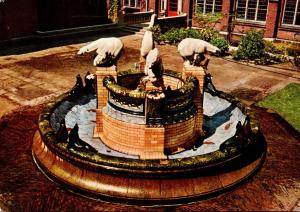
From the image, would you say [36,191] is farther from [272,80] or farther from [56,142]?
[272,80]

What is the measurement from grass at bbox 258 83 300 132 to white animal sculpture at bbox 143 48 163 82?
6.30 m

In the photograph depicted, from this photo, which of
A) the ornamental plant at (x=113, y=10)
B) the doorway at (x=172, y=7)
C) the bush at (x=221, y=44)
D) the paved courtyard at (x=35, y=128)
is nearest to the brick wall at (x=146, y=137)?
the paved courtyard at (x=35, y=128)

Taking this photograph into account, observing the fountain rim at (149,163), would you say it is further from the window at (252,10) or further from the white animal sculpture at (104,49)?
the window at (252,10)

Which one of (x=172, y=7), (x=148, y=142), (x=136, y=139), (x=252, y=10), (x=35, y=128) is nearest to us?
(x=148, y=142)

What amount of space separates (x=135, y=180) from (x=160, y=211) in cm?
94

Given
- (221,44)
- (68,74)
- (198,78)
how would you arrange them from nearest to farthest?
(198,78) → (68,74) → (221,44)

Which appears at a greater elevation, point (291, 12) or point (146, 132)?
point (291, 12)

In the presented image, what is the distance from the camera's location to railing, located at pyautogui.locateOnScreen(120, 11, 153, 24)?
31094mm

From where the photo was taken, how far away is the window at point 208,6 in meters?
29.6

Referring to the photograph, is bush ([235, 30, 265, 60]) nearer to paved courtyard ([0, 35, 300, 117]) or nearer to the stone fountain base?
paved courtyard ([0, 35, 300, 117])

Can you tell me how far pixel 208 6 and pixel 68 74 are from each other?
1592 centimetres

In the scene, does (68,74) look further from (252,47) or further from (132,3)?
(132,3)

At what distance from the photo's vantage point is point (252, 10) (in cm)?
2833

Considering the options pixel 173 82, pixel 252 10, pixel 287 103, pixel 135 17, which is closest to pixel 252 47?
pixel 252 10
